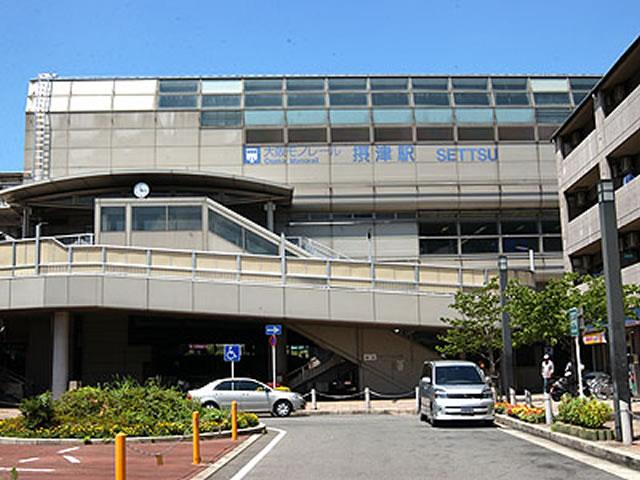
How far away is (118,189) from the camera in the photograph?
144ft

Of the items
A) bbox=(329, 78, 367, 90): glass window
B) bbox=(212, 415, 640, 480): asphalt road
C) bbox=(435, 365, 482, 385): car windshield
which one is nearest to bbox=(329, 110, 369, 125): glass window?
bbox=(329, 78, 367, 90): glass window

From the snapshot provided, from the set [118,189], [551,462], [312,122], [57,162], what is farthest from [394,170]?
[551,462]

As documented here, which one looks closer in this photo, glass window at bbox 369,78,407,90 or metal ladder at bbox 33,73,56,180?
metal ladder at bbox 33,73,56,180

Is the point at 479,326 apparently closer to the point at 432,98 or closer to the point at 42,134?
the point at 432,98

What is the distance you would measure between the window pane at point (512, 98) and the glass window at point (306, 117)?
37.2ft

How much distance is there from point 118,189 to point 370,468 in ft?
111

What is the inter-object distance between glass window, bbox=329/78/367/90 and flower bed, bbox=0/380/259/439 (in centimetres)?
3318

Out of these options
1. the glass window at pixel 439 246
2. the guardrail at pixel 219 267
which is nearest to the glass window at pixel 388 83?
the glass window at pixel 439 246

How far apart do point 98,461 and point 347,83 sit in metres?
39.7

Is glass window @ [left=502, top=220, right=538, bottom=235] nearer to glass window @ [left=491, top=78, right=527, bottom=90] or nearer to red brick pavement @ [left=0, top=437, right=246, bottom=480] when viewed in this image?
glass window @ [left=491, top=78, right=527, bottom=90]

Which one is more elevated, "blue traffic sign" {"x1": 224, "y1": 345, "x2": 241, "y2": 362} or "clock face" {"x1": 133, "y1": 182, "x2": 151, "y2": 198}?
"clock face" {"x1": 133, "y1": 182, "x2": 151, "y2": 198}

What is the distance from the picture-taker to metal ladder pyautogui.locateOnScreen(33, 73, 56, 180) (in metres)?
48.3

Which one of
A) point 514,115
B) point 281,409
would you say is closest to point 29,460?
point 281,409

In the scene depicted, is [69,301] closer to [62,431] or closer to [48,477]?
[62,431]
